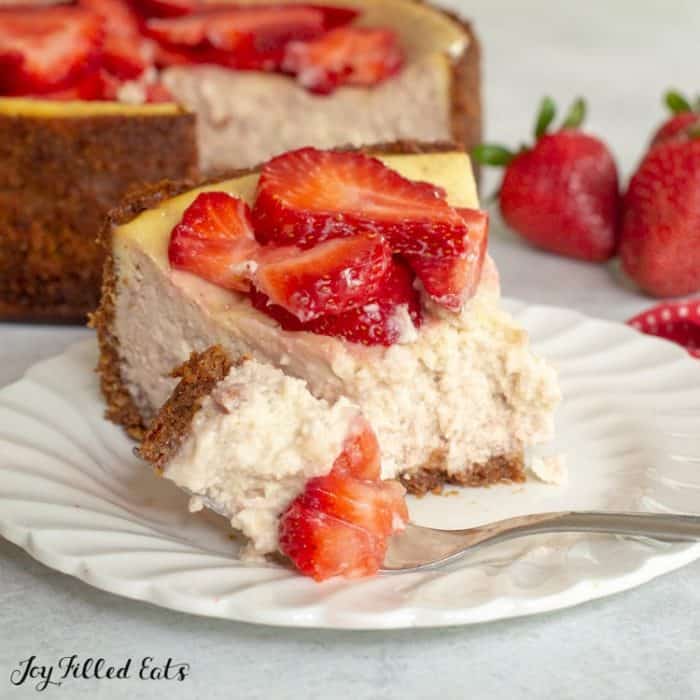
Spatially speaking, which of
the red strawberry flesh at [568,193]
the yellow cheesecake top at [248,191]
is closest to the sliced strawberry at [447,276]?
the yellow cheesecake top at [248,191]

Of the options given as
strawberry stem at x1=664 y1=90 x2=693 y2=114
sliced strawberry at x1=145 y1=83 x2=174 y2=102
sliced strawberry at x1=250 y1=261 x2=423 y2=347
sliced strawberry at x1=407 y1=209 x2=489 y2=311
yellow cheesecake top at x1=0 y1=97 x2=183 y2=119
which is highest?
sliced strawberry at x1=407 y1=209 x2=489 y2=311

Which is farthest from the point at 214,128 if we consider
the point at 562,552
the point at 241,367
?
the point at 562,552

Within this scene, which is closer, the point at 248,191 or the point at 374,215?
the point at 374,215

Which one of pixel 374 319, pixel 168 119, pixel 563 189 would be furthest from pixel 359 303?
pixel 563 189

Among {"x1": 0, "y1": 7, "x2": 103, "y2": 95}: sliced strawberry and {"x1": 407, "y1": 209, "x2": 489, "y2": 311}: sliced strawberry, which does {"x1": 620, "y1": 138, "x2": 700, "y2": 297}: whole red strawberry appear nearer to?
{"x1": 407, "y1": 209, "x2": 489, "y2": 311}: sliced strawberry

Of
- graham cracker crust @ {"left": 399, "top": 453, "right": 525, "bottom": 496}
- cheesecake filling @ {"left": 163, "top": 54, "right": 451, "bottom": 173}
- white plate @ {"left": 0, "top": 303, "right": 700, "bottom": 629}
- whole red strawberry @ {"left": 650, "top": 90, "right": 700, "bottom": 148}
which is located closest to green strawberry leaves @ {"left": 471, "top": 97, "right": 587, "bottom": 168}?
cheesecake filling @ {"left": 163, "top": 54, "right": 451, "bottom": 173}

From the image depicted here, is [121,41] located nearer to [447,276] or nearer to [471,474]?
[447,276]

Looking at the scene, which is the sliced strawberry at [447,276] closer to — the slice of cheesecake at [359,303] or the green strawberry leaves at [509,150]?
the slice of cheesecake at [359,303]
